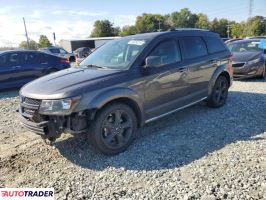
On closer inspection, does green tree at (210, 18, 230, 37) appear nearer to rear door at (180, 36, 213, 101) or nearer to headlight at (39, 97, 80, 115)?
rear door at (180, 36, 213, 101)

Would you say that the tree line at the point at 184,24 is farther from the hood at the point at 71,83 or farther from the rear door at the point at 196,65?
the hood at the point at 71,83

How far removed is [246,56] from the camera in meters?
10.2

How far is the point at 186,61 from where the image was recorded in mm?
5555

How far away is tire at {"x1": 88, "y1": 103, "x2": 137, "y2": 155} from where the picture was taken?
4211 mm

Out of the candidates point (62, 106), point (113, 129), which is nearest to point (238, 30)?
point (113, 129)

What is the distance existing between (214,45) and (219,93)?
1.10 m

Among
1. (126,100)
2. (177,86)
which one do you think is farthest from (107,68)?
(177,86)

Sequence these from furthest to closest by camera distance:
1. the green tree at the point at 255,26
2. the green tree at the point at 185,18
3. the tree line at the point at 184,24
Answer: the green tree at the point at 185,18, the tree line at the point at 184,24, the green tree at the point at 255,26

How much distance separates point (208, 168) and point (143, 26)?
87.1 m

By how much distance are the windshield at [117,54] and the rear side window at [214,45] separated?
76.3 inches

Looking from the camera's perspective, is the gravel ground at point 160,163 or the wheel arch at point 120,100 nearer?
the gravel ground at point 160,163

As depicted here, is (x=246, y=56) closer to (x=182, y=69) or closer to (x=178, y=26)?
(x=182, y=69)

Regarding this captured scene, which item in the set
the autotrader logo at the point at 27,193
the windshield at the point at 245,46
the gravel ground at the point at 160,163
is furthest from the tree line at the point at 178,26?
the autotrader logo at the point at 27,193

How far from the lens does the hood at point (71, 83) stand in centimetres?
404
